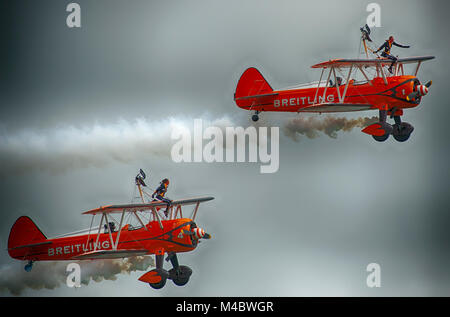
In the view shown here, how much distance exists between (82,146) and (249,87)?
505cm

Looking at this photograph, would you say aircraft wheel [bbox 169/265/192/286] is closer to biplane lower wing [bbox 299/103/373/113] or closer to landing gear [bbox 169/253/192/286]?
landing gear [bbox 169/253/192/286]

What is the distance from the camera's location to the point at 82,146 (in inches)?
1219

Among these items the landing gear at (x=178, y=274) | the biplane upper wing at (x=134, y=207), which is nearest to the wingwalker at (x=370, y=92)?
the biplane upper wing at (x=134, y=207)

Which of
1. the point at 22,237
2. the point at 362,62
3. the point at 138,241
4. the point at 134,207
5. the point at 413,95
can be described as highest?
the point at 362,62

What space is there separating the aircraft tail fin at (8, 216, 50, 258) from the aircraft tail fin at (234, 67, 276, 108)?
6211 millimetres

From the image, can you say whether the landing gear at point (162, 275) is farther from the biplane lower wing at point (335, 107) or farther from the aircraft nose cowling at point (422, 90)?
the aircraft nose cowling at point (422, 90)

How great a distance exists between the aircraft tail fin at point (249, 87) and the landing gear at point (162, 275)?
484 cm

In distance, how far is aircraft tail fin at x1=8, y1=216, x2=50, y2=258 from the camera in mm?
28547

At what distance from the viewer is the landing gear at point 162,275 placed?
26266 millimetres

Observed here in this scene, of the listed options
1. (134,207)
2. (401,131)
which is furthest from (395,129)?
(134,207)

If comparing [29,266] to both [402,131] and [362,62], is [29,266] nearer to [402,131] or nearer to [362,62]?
[362,62]

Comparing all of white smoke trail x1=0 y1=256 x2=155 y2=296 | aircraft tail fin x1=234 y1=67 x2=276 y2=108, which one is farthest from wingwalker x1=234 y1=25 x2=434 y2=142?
white smoke trail x1=0 y1=256 x2=155 y2=296

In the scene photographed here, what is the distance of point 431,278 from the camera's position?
31.6 meters
